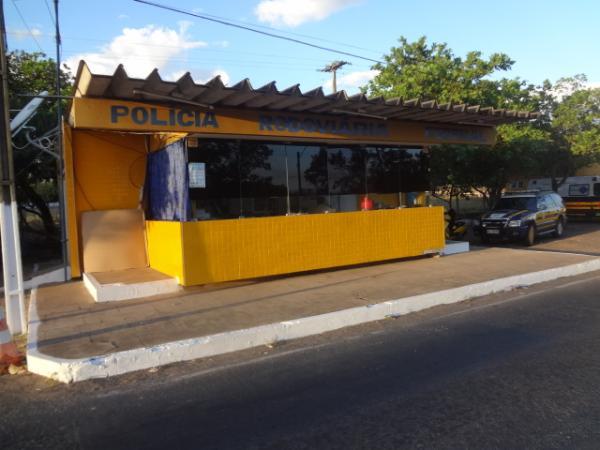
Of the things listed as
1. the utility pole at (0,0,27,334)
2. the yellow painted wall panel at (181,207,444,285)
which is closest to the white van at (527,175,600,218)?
the yellow painted wall panel at (181,207,444,285)

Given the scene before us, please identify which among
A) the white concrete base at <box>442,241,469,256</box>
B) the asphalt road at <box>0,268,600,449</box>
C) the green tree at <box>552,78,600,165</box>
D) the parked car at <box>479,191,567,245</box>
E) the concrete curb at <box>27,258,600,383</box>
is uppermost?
the green tree at <box>552,78,600,165</box>

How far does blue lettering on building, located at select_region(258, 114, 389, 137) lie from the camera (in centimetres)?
942

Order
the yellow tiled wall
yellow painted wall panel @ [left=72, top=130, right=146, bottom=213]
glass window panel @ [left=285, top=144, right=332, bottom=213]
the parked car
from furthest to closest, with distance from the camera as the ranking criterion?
1. the parked car
2. glass window panel @ [left=285, top=144, right=332, bottom=213]
3. yellow painted wall panel @ [left=72, top=130, right=146, bottom=213]
4. the yellow tiled wall

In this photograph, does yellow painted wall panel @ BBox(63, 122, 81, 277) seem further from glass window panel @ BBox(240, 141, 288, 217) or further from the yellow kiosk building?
glass window panel @ BBox(240, 141, 288, 217)

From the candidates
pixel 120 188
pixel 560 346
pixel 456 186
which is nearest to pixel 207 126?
pixel 120 188

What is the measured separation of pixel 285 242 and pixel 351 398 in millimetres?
5451

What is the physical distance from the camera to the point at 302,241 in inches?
382

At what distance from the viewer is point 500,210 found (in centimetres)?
1641

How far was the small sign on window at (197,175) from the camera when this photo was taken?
8680 millimetres

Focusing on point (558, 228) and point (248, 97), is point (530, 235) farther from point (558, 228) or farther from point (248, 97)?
point (248, 97)

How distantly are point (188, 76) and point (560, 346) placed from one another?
6.07 m

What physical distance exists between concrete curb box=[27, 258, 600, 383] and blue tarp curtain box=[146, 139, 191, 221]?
2.75 metres

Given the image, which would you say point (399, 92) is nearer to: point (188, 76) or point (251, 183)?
point (251, 183)

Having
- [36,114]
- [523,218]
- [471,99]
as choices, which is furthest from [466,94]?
[36,114]
